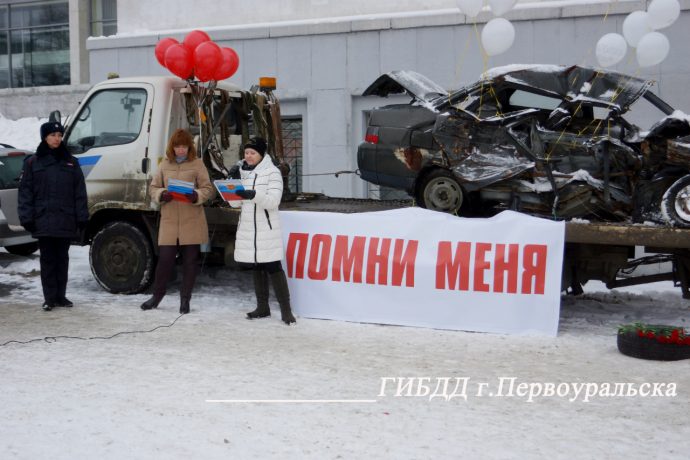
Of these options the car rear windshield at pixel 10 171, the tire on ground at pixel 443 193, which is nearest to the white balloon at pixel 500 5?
the tire on ground at pixel 443 193

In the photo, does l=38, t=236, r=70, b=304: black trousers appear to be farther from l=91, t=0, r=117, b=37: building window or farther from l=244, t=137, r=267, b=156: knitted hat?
l=91, t=0, r=117, b=37: building window

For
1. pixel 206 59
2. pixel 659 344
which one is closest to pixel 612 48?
pixel 659 344

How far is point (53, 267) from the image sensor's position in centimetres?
859

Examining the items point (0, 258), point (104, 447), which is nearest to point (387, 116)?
point (104, 447)

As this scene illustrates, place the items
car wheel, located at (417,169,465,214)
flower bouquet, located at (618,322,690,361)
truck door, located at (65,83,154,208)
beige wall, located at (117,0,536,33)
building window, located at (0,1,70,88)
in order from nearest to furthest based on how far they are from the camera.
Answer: flower bouquet, located at (618,322,690,361) → car wheel, located at (417,169,465,214) → truck door, located at (65,83,154,208) → beige wall, located at (117,0,536,33) → building window, located at (0,1,70,88)

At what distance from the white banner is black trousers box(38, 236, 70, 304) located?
2.30m

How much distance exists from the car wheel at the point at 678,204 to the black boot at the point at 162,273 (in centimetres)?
468

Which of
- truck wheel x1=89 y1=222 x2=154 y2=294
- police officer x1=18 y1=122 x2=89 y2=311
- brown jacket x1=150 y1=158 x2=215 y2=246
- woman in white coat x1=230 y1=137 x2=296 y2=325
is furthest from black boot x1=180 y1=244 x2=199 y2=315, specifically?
police officer x1=18 y1=122 x2=89 y2=311

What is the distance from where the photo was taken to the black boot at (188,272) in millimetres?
8438

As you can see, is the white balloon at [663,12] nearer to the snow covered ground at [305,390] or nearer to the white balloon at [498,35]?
the white balloon at [498,35]

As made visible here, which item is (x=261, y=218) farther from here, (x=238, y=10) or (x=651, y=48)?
(x=238, y=10)

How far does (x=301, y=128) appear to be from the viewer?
14.5 m

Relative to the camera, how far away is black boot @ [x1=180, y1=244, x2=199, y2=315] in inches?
332

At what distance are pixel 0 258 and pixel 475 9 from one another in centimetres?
782
